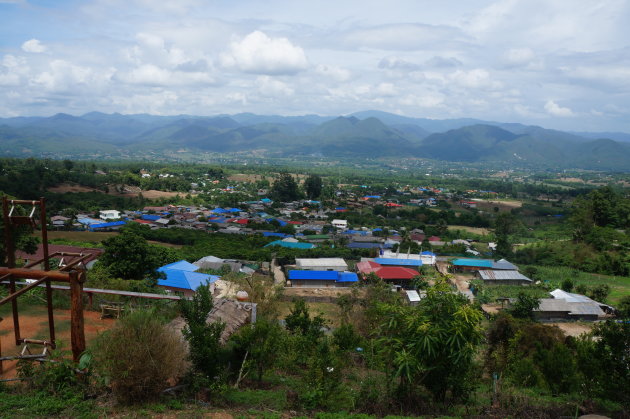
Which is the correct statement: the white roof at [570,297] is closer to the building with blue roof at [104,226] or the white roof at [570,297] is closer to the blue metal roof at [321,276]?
the blue metal roof at [321,276]

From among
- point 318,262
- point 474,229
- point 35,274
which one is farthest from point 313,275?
point 474,229

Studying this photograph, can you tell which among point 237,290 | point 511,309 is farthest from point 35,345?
point 511,309

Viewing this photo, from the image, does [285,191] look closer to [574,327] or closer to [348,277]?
[348,277]

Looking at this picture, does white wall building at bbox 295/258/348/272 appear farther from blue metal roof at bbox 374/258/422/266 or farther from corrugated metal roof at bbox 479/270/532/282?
corrugated metal roof at bbox 479/270/532/282

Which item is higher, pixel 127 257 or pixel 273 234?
pixel 127 257

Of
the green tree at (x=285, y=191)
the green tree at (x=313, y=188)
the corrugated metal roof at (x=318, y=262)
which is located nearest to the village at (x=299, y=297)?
the corrugated metal roof at (x=318, y=262)
